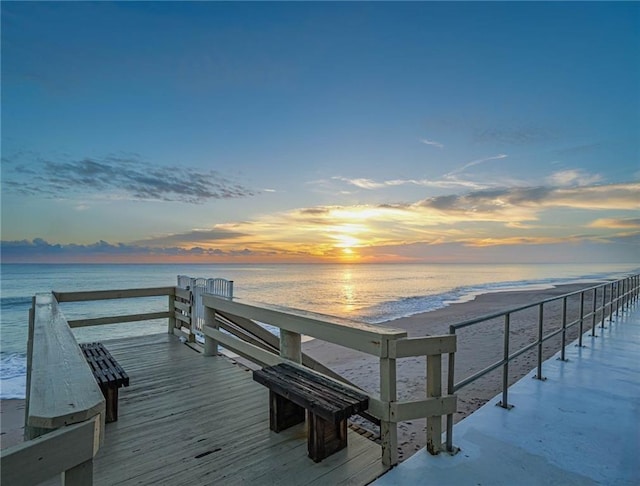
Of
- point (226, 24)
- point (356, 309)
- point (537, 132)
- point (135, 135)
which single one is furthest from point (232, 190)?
point (537, 132)

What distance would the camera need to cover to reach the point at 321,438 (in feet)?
7.89

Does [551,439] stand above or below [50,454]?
below

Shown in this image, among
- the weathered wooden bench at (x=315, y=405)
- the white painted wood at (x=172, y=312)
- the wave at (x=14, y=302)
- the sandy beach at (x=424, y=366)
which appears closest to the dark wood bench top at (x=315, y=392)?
the weathered wooden bench at (x=315, y=405)

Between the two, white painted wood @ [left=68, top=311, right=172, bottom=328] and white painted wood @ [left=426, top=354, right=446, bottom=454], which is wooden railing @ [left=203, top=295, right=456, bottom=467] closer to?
white painted wood @ [left=426, top=354, right=446, bottom=454]

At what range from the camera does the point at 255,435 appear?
9.18 ft

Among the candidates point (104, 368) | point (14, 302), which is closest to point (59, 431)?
point (104, 368)

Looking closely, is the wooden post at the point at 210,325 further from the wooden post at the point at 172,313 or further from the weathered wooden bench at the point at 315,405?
the weathered wooden bench at the point at 315,405

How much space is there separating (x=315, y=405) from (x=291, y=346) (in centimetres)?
101

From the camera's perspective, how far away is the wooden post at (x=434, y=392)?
255cm

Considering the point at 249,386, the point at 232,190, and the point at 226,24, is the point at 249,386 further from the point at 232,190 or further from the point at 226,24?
the point at 232,190

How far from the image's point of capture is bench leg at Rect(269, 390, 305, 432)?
2.82 metres

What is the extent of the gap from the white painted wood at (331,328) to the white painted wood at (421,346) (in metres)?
0.05

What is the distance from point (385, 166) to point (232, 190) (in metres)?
10.7

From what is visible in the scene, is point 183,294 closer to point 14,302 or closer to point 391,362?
point 391,362
